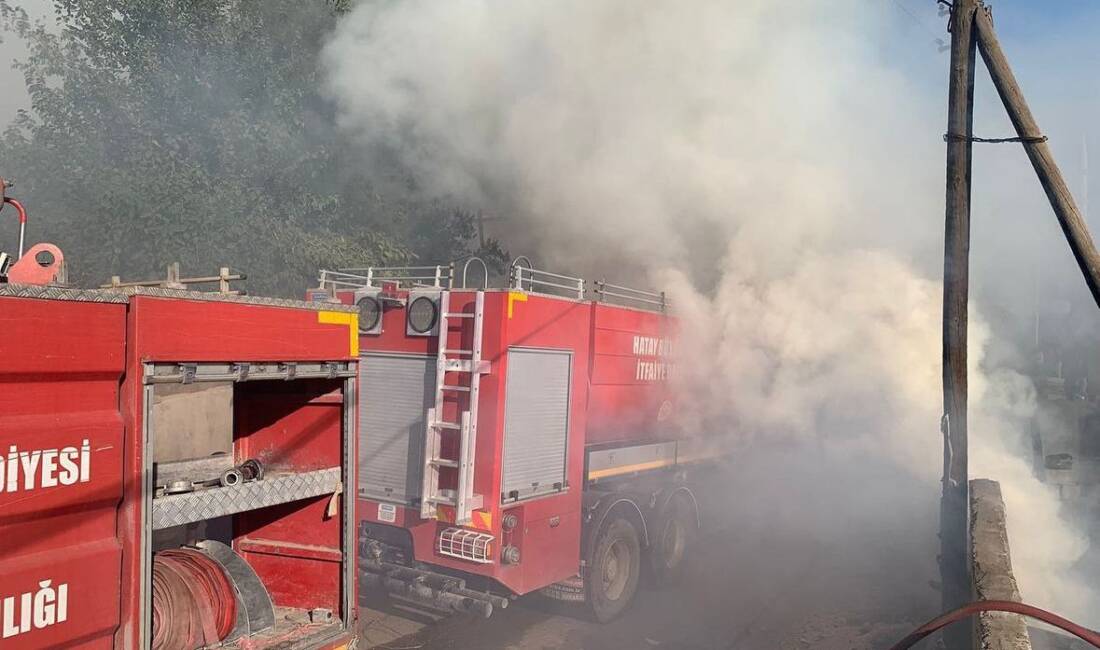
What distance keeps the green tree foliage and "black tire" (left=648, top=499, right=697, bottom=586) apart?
20.7ft

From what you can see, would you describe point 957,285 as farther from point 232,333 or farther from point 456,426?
point 232,333

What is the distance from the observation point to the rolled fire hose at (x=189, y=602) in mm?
3844

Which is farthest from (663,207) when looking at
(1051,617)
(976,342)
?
(1051,617)

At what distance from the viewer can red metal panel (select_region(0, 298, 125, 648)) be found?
287 centimetres

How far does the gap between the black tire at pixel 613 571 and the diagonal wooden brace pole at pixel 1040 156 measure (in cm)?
476

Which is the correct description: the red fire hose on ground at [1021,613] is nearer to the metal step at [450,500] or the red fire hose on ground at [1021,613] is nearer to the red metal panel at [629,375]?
the metal step at [450,500]

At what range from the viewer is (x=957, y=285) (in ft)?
26.5

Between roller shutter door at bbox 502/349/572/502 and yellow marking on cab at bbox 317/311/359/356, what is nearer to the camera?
yellow marking on cab at bbox 317/311/359/356

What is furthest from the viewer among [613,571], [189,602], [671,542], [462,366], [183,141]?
[183,141]

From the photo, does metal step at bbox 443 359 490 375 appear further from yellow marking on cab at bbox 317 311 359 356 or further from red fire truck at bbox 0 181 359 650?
yellow marking on cab at bbox 317 311 359 356

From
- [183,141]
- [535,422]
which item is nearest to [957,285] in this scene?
[535,422]

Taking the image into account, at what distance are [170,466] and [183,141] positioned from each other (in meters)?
8.28

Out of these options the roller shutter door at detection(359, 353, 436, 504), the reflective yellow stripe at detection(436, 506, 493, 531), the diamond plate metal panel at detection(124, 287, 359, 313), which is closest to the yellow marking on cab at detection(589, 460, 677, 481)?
the reflective yellow stripe at detection(436, 506, 493, 531)

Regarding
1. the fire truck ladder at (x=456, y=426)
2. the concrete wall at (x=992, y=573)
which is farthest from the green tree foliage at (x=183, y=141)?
the concrete wall at (x=992, y=573)
